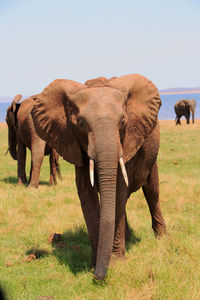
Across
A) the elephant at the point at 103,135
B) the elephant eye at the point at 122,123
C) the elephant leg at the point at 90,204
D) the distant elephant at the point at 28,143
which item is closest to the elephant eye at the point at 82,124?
the elephant at the point at 103,135

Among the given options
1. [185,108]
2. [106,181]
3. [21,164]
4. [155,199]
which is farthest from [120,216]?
[185,108]

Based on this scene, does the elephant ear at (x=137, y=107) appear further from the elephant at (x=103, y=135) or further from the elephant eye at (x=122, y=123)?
the elephant eye at (x=122, y=123)

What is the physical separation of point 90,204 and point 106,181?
0.95 metres

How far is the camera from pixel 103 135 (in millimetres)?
3816

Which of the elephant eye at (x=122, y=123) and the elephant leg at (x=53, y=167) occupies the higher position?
the elephant eye at (x=122, y=123)

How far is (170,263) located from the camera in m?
4.56

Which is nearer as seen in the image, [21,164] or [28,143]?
[28,143]

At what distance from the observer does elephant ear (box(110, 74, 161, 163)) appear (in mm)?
4438

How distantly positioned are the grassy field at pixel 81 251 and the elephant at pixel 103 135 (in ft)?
0.93

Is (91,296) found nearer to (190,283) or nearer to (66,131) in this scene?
(190,283)

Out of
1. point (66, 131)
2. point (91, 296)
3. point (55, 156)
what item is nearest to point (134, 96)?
point (66, 131)

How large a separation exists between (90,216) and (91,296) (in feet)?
3.33

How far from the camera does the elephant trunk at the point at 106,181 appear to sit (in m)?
3.79

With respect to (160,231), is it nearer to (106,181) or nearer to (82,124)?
(106,181)
